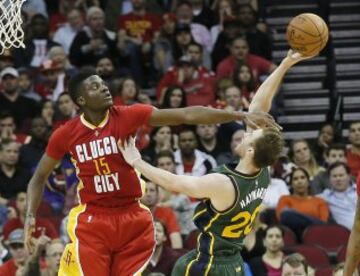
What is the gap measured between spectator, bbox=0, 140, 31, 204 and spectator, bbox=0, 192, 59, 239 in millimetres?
455

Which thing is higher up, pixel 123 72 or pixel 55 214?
A: pixel 123 72

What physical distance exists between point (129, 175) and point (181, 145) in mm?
4974

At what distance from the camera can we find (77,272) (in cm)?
776

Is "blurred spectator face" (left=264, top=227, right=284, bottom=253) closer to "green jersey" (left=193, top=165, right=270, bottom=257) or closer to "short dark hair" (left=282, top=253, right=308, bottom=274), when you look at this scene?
"short dark hair" (left=282, top=253, right=308, bottom=274)

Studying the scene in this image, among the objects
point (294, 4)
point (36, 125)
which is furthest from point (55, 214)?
point (294, 4)

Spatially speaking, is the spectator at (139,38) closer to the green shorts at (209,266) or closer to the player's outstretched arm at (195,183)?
the green shorts at (209,266)

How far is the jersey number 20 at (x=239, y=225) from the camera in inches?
291

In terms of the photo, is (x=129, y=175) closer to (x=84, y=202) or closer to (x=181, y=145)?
(x=84, y=202)

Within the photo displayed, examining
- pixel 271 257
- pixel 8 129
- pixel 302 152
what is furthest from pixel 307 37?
pixel 8 129

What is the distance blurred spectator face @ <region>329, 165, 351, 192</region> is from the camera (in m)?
12.1

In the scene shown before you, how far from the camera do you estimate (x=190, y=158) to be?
1271 cm

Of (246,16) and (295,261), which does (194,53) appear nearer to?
(246,16)

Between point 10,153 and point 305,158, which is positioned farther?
point 305,158

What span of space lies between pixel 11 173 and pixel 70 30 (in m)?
3.42
